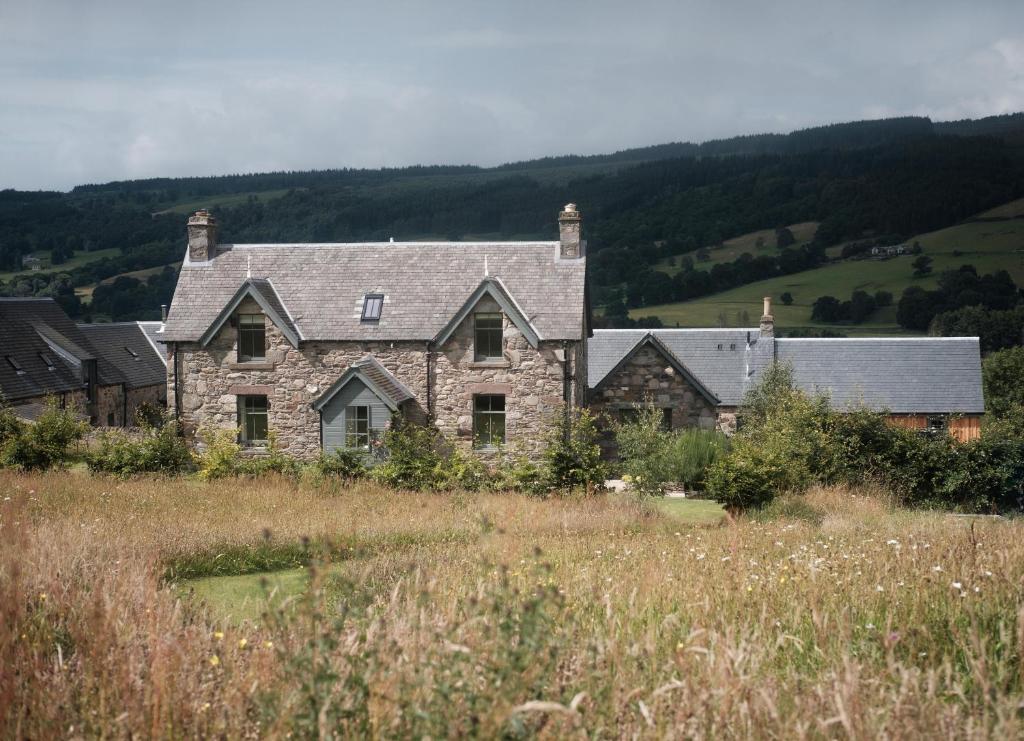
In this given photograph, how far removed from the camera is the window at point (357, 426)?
25.8 m

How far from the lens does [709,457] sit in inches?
991

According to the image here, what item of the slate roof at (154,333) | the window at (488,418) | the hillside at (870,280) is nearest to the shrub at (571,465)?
the window at (488,418)

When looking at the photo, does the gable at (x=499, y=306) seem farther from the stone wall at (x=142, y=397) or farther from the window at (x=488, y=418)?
the stone wall at (x=142, y=397)

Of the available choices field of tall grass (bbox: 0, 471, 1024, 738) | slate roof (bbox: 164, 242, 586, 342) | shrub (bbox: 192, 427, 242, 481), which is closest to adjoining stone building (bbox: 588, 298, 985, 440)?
slate roof (bbox: 164, 242, 586, 342)

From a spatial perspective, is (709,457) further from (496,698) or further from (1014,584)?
(496,698)

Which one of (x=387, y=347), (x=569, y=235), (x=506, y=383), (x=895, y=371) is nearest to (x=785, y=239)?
(x=895, y=371)

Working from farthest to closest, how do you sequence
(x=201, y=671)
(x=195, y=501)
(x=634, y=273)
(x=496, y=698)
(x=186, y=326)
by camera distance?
1. (x=634, y=273)
2. (x=186, y=326)
3. (x=195, y=501)
4. (x=201, y=671)
5. (x=496, y=698)

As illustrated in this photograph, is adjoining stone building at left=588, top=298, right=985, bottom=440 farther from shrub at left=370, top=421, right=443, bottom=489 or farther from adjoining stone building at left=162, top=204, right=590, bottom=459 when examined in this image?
shrub at left=370, top=421, right=443, bottom=489

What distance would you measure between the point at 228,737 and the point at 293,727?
336 mm

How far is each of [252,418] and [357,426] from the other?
355 centimetres

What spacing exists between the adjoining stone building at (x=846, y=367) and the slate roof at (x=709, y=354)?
4cm

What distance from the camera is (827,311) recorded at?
8562 cm

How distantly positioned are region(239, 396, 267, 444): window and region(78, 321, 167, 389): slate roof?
71.2ft

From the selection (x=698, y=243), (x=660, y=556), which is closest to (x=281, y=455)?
(x=660, y=556)
